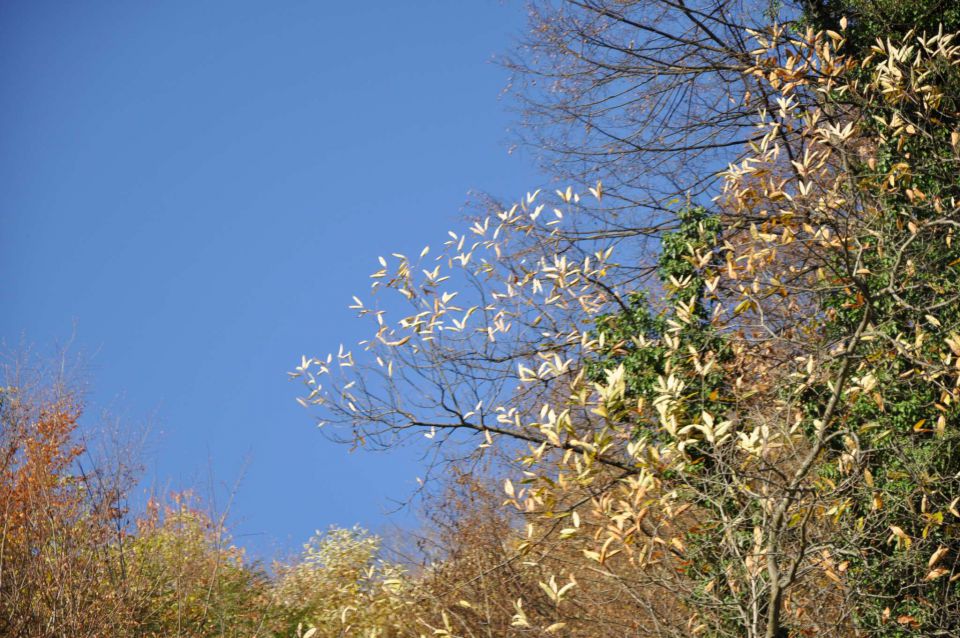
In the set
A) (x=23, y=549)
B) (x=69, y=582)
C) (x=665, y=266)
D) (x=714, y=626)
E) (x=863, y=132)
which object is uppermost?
(x=863, y=132)

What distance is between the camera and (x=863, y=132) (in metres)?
7.08

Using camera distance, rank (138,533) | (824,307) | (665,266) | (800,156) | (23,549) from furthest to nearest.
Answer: (138,533) → (800,156) → (665,266) → (824,307) → (23,549)

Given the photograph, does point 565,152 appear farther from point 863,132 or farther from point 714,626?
point 714,626

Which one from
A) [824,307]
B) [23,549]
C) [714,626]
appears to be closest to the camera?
[714,626]

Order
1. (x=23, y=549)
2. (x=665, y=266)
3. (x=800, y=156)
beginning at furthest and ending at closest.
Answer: (x=800, y=156)
(x=665, y=266)
(x=23, y=549)

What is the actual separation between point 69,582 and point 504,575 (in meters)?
3.47

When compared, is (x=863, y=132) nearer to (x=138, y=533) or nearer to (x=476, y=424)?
(x=476, y=424)

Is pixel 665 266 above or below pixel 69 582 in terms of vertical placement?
above

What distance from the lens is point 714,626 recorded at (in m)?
5.34

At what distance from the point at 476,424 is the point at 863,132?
3.95 m

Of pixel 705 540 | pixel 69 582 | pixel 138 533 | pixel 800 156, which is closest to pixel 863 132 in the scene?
pixel 800 156

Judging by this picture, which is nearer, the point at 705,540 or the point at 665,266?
the point at 705,540

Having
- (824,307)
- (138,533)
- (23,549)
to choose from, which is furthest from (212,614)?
(824,307)

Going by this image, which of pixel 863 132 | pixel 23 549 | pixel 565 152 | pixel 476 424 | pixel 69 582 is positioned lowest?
pixel 69 582
